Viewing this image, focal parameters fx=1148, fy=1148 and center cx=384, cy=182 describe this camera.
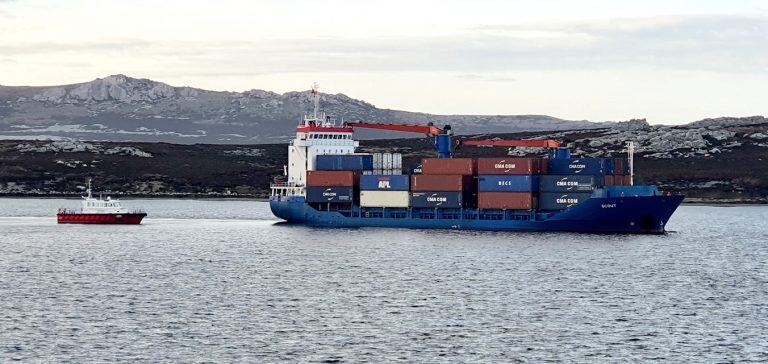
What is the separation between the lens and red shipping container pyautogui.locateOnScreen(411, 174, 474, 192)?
107 metres

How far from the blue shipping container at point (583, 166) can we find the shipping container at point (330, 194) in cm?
2057

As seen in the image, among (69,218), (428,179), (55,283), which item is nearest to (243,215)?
(69,218)

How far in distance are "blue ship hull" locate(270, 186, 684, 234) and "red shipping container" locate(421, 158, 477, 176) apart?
3.69 m

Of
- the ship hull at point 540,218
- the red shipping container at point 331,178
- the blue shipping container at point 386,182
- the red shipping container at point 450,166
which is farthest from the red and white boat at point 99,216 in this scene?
the red shipping container at point 450,166

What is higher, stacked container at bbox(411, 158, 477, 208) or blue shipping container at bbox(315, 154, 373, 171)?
blue shipping container at bbox(315, 154, 373, 171)

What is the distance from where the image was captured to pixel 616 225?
4048 inches

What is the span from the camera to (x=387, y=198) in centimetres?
11081

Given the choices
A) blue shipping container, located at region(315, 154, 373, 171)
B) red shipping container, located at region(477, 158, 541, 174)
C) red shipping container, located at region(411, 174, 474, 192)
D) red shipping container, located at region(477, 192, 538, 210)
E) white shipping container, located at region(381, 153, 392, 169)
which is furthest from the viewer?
white shipping container, located at region(381, 153, 392, 169)

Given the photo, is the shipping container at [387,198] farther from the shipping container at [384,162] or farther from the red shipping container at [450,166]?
the shipping container at [384,162]

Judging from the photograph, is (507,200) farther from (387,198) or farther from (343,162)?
(343,162)

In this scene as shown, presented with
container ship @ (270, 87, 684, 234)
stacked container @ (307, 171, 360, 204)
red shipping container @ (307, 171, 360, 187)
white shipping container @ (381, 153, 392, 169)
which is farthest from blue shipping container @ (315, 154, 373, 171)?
red shipping container @ (307, 171, 360, 187)

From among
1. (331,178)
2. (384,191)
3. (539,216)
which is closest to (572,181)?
(539,216)

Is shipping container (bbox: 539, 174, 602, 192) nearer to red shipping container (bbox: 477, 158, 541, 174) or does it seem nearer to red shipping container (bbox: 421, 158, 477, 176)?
red shipping container (bbox: 477, 158, 541, 174)

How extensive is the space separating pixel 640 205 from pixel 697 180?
4029 inches
